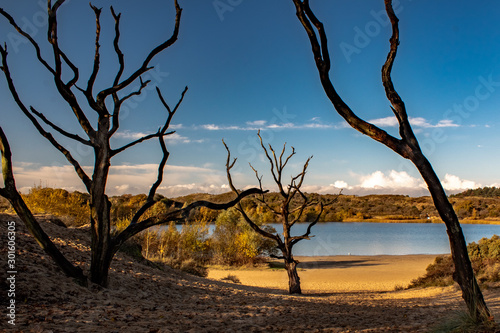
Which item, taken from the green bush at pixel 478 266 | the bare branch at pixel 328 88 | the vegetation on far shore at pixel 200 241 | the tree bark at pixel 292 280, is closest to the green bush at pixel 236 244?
the vegetation on far shore at pixel 200 241

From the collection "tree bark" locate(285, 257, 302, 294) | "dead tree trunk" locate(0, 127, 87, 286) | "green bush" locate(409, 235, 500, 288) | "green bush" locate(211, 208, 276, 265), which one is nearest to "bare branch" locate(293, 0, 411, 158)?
"dead tree trunk" locate(0, 127, 87, 286)

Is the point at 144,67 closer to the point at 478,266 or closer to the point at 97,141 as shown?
the point at 97,141

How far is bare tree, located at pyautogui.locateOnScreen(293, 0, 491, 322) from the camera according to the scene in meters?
4.96

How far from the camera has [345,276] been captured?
1958 cm

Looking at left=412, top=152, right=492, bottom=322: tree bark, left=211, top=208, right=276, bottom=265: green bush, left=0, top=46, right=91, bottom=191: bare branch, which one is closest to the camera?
left=412, top=152, right=492, bottom=322: tree bark

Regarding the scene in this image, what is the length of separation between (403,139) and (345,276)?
51.5 feet

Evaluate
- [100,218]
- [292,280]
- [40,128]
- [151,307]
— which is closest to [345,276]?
[292,280]

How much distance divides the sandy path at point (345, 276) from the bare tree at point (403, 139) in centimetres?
976

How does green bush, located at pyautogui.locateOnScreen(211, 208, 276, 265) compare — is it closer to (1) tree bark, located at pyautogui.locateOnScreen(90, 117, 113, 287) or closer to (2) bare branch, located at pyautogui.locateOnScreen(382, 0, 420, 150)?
(1) tree bark, located at pyautogui.locateOnScreen(90, 117, 113, 287)

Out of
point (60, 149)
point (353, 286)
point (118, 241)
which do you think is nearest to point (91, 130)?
point (60, 149)

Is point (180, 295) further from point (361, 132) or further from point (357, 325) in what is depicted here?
point (361, 132)

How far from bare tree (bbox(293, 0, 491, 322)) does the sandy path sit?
9759 mm

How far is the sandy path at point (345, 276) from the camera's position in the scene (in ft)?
53.1

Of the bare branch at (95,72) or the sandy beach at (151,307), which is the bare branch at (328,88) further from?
the bare branch at (95,72)
